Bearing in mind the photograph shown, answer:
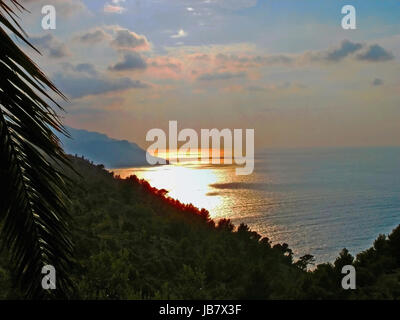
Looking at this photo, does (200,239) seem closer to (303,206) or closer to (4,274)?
(4,274)

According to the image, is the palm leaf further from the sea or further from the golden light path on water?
the golden light path on water

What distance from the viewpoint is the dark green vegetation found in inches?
1037

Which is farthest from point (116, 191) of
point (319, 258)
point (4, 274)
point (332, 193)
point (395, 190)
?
point (395, 190)

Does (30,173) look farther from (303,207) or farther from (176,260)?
(303,207)

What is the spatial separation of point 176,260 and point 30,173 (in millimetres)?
43808

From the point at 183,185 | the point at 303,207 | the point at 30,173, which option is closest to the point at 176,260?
the point at 30,173

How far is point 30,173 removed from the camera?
95.1 inches

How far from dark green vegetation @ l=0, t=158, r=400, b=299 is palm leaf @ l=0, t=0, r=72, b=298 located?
250 mm

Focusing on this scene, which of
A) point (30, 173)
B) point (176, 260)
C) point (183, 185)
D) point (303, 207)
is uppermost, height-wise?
point (183, 185)

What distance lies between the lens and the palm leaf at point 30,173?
2279 millimetres

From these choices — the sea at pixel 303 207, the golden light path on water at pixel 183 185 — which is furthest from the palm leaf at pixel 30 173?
the golden light path on water at pixel 183 185

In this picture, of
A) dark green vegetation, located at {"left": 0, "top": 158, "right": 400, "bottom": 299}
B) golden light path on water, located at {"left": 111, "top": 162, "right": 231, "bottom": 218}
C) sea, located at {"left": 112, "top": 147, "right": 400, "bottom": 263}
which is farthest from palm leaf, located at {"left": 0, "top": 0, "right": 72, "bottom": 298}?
golden light path on water, located at {"left": 111, "top": 162, "right": 231, "bottom": 218}

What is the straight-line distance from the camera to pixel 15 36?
7.67 feet

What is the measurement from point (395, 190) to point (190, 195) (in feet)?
259
